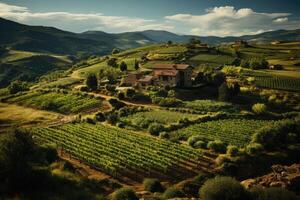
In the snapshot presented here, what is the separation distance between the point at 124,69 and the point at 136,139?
7416 centimetres

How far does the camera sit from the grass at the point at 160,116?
6956cm

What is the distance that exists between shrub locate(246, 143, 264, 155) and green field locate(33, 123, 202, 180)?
8016mm

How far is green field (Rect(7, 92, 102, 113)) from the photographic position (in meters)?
83.7

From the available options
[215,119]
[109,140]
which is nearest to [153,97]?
[215,119]

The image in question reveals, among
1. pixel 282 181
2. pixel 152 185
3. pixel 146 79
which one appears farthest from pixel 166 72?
pixel 282 181

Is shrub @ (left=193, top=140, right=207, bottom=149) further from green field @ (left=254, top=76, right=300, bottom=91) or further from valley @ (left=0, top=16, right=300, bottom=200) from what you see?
green field @ (left=254, top=76, right=300, bottom=91)

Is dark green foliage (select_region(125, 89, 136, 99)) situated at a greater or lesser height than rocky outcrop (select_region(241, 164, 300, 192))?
greater

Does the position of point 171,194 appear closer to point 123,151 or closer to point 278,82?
point 123,151

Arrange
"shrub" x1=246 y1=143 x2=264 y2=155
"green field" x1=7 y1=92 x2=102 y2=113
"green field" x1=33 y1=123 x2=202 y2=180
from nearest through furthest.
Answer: "green field" x1=33 y1=123 x2=202 y2=180
"shrub" x1=246 y1=143 x2=264 y2=155
"green field" x1=7 y1=92 x2=102 y2=113

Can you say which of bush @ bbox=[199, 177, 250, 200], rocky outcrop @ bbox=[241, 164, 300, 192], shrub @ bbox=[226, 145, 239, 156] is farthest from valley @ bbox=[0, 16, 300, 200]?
bush @ bbox=[199, 177, 250, 200]

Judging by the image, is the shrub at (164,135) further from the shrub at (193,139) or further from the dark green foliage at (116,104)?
the dark green foliage at (116,104)

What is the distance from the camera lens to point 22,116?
78.5 meters

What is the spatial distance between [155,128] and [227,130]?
14.1 metres

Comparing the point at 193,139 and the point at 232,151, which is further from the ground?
the point at 193,139
